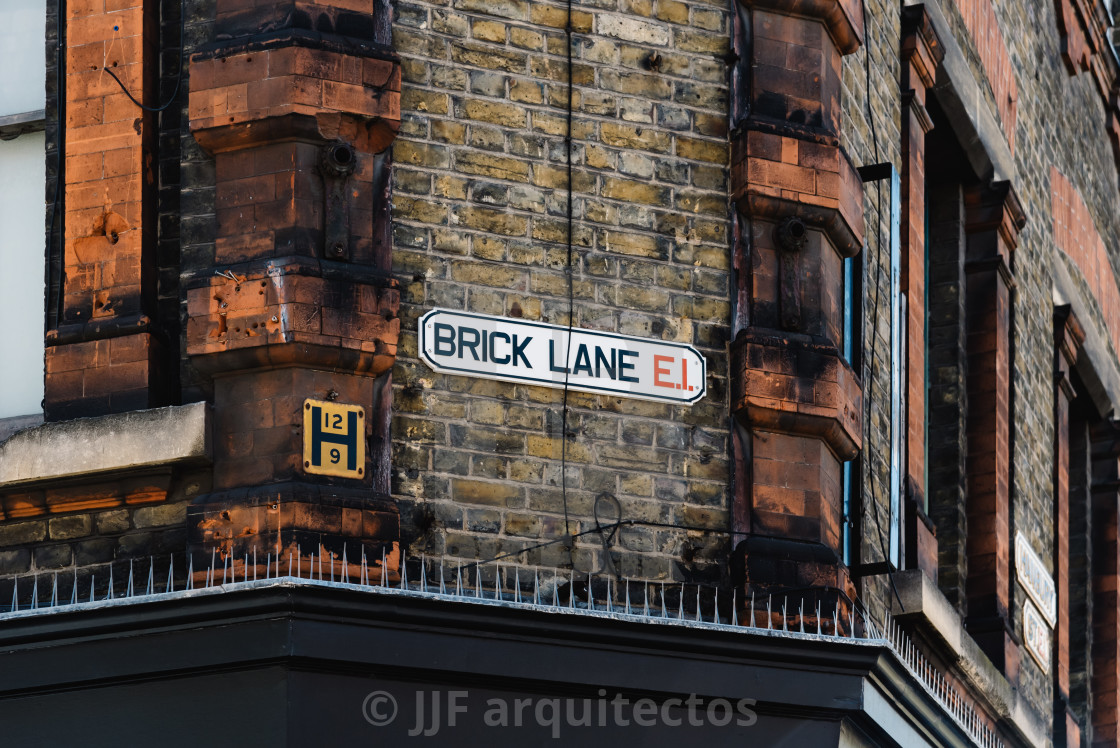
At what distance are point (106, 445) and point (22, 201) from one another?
1.79 meters

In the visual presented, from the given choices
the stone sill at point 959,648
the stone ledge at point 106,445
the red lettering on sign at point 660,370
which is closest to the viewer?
the stone ledge at point 106,445

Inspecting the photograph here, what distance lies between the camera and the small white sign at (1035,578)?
660 inches

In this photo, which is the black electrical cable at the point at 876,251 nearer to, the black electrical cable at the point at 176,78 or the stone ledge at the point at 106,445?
the black electrical cable at the point at 176,78

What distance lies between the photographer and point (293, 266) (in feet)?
36.9

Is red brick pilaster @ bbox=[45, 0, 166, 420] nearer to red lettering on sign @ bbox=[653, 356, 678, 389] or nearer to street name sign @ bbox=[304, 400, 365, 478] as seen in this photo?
street name sign @ bbox=[304, 400, 365, 478]

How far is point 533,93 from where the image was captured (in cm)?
1223

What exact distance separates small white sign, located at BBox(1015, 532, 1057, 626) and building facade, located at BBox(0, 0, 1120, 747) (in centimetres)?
365

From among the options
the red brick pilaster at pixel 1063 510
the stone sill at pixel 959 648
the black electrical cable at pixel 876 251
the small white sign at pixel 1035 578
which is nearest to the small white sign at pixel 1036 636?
the small white sign at pixel 1035 578

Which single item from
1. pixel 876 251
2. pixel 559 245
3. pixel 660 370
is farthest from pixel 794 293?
pixel 876 251

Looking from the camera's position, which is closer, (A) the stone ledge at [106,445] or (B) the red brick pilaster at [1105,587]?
(A) the stone ledge at [106,445]

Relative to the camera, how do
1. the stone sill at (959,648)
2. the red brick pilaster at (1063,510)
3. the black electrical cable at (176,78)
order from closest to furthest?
the black electrical cable at (176,78), the stone sill at (959,648), the red brick pilaster at (1063,510)

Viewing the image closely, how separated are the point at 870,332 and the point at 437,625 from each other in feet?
13.6

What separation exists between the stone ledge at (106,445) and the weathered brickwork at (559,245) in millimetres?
1012

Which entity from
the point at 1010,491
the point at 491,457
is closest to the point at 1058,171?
the point at 1010,491
